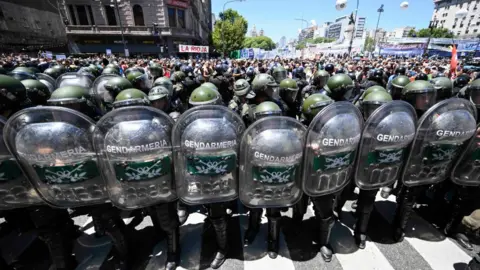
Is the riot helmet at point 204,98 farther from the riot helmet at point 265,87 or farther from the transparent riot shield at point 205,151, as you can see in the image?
the transparent riot shield at point 205,151

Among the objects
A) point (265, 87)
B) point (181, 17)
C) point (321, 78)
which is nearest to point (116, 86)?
point (265, 87)

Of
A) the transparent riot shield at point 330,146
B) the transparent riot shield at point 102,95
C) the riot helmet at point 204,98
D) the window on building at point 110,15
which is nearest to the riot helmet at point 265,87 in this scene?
the riot helmet at point 204,98

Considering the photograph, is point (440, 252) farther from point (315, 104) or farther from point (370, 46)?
point (370, 46)

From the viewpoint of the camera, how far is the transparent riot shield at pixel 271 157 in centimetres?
201

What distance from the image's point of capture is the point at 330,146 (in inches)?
82.4

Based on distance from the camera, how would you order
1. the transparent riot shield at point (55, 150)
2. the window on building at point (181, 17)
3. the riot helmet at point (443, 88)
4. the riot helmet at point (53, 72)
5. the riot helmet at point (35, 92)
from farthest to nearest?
the window on building at point (181, 17)
the riot helmet at point (53, 72)
the riot helmet at point (443, 88)
the riot helmet at point (35, 92)
the transparent riot shield at point (55, 150)

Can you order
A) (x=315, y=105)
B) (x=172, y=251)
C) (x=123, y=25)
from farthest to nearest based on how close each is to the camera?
(x=123, y=25) → (x=172, y=251) → (x=315, y=105)

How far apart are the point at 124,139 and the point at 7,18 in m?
37.0

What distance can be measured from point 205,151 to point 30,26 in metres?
39.7

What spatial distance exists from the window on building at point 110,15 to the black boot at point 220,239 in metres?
37.2

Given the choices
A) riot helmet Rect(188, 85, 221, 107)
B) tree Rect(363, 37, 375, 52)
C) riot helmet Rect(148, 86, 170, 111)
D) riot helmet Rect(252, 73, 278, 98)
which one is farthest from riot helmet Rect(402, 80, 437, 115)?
tree Rect(363, 37, 375, 52)

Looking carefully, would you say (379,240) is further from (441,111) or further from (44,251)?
(44,251)

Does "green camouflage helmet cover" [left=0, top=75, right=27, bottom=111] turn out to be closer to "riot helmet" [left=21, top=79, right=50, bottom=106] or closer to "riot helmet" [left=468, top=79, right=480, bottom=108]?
"riot helmet" [left=21, top=79, right=50, bottom=106]

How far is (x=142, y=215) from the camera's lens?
12.0ft
